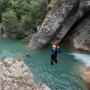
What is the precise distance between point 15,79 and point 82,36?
23.9 m

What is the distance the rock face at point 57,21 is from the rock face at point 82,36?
1.51m

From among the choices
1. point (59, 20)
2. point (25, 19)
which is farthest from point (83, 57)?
point (25, 19)

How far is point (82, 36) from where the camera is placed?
132 feet

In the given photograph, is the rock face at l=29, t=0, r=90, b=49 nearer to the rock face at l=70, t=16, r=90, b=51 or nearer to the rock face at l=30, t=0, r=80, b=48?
the rock face at l=30, t=0, r=80, b=48

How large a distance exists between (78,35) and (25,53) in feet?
28.4

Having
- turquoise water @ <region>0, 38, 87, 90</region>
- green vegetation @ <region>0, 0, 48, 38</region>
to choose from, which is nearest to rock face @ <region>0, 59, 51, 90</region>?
turquoise water @ <region>0, 38, 87, 90</region>

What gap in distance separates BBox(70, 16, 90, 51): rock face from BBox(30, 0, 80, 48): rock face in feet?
4.96

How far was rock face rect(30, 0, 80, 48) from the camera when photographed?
4044cm

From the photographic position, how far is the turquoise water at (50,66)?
26656mm

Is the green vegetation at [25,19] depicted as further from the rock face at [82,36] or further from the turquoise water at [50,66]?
the rock face at [82,36]

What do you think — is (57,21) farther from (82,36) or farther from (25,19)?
(25,19)

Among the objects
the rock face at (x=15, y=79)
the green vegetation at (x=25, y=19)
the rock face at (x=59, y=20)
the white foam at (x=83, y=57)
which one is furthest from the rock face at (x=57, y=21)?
the rock face at (x=15, y=79)

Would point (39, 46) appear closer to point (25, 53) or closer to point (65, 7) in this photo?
point (25, 53)

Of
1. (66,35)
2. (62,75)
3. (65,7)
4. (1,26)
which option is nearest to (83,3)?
(65,7)
